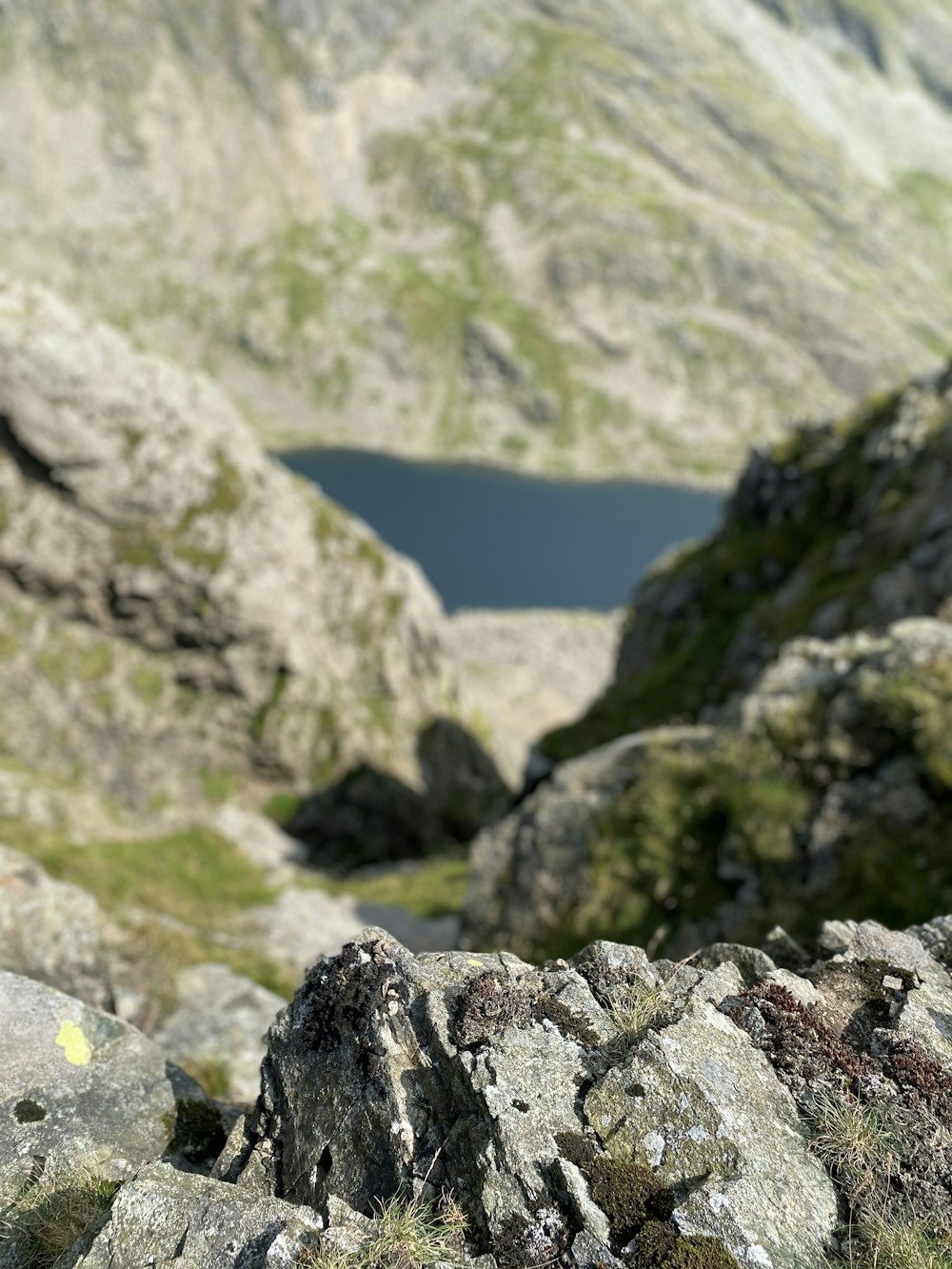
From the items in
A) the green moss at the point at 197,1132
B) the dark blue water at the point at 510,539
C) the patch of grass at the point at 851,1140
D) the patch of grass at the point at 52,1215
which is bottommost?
the dark blue water at the point at 510,539

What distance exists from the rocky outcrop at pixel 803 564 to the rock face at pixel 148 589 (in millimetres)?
20002

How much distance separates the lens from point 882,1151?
19.7ft

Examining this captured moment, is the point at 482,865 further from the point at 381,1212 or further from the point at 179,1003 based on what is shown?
the point at 381,1212

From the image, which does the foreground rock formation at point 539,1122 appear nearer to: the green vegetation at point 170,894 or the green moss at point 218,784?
the green vegetation at point 170,894

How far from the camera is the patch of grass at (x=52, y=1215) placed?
A: 6.01 metres

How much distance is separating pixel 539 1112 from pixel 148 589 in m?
46.4

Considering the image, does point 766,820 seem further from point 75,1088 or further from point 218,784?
point 218,784

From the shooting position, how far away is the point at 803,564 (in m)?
36.9

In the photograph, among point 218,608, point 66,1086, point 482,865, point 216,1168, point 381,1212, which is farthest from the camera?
point 218,608

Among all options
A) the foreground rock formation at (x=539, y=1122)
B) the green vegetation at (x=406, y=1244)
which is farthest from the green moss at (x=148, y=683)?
the green vegetation at (x=406, y=1244)

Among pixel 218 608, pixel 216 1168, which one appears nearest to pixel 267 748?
pixel 218 608

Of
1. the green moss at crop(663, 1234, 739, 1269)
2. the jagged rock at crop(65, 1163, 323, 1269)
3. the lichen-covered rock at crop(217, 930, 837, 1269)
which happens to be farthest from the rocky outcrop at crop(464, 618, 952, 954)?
the jagged rock at crop(65, 1163, 323, 1269)

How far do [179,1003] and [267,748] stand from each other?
→ 34943 mm

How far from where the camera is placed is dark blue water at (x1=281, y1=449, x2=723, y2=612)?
148500mm
